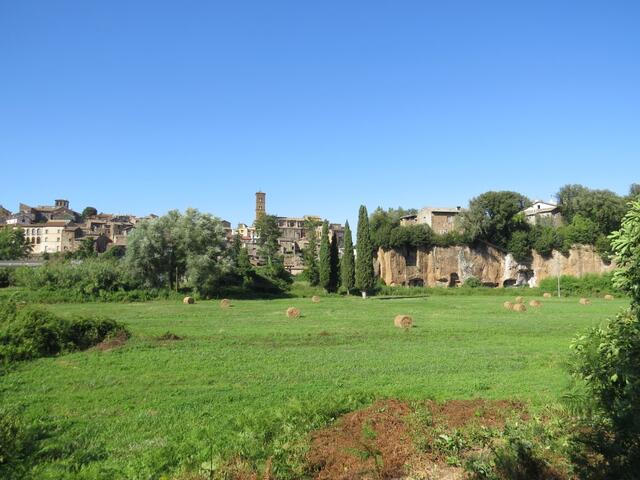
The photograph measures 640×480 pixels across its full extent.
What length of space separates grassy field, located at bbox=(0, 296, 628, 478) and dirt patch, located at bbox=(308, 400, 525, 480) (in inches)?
23.1

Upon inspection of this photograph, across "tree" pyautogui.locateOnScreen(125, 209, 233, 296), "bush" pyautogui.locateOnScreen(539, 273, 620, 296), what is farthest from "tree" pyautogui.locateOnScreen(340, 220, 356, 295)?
"bush" pyautogui.locateOnScreen(539, 273, 620, 296)

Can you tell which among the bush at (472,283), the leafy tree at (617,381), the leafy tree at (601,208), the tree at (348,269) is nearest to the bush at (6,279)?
the tree at (348,269)

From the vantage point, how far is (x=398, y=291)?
5850 centimetres

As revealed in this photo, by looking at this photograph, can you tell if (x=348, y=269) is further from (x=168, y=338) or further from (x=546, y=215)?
(x=168, y=338)

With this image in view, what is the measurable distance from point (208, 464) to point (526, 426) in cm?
474

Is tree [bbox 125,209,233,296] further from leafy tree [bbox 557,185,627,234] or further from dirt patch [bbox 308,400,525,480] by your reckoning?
leafy tree [bbox 557,185,627,234]

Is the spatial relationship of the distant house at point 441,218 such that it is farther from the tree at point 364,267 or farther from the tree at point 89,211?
the tree at point 89,211

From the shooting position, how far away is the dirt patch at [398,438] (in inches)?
239

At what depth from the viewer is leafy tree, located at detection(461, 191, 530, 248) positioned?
65.1 metres

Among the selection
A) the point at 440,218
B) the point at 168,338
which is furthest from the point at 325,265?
the point at 168,338

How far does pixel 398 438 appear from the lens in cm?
691

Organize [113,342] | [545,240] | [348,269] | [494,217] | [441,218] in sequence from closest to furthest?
[113,342]
[348,269]
[545,240]
[494,217]
[441,218]

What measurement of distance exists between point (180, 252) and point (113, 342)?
32.0 m

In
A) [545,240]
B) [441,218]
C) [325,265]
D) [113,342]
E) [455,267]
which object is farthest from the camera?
[441,218]
